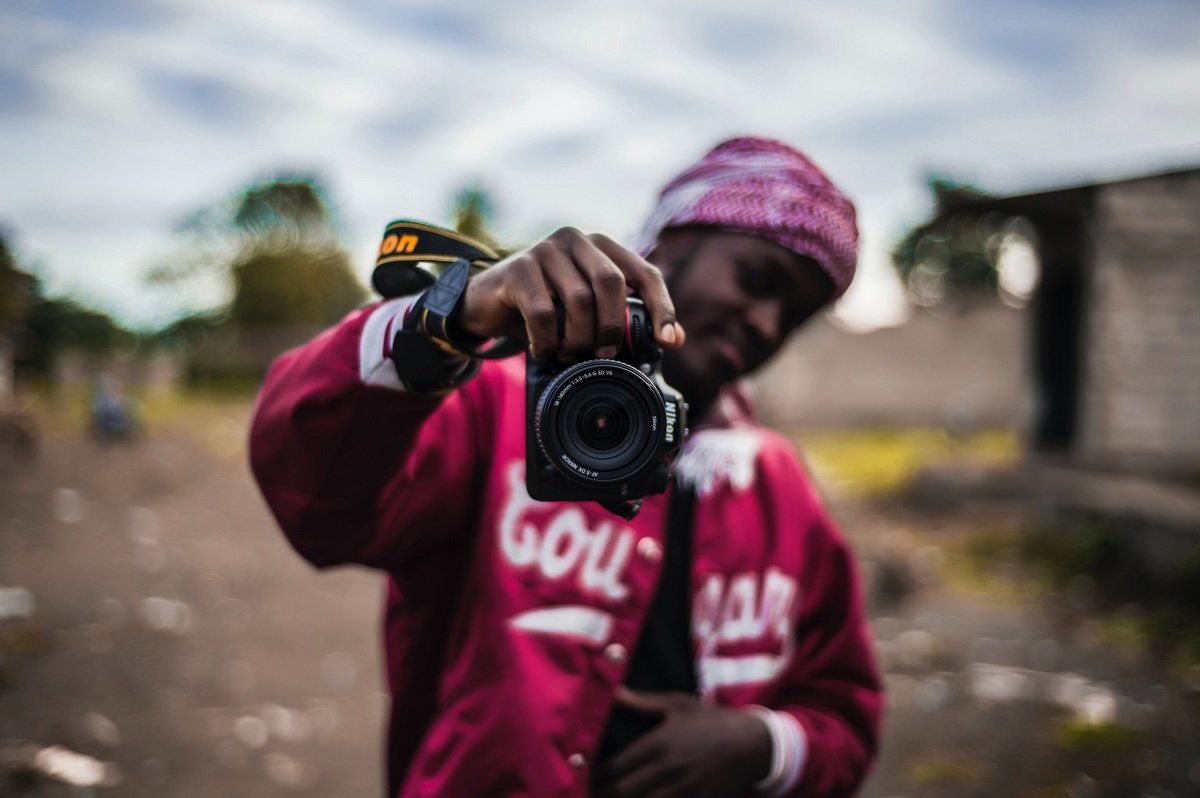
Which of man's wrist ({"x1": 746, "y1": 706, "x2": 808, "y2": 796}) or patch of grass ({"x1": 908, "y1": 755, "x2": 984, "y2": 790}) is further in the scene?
patch of grass ({"x1": 908, "y1": 755, "x2": 984, "y2": 790})

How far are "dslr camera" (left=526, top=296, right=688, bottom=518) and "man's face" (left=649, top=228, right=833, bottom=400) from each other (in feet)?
1.70

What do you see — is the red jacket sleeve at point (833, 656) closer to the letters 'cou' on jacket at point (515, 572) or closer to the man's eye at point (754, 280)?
the letters 'cou' on jacket at point (515, 572)

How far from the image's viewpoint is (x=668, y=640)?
184 cm

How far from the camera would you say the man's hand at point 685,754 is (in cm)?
168

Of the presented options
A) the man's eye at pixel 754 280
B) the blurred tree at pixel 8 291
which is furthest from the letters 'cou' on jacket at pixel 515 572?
the blurred tree at pixel 8 291

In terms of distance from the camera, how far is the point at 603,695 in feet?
5.35

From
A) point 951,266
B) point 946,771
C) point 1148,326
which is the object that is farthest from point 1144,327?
point 951,266

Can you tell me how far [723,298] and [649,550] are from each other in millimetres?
584

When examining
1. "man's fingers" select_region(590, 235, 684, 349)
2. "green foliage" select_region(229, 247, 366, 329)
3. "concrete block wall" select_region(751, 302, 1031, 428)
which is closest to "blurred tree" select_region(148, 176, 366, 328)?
"green foliage" select_region(229, 247, 366, 329)

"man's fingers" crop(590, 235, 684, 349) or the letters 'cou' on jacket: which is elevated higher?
"man's fingers" crop(590, 235, 684, 349)

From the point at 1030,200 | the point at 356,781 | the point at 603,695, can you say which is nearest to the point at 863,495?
the point at 1030,200

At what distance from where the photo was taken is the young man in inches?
52.8

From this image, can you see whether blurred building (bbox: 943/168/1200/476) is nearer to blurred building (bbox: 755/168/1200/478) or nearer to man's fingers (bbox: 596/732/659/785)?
blurred building (bbox: 755/168/1200/478)

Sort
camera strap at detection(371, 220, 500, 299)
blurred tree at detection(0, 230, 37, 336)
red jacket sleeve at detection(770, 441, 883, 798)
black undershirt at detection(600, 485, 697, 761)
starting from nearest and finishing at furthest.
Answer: camera strap at detection(371, 220, 500, 299), black undershirt at detection(600, 485, 697, 761), red jacket sleeve at detection(770, 441, 883, 798), blurred tree at detection(0, 230, 37, 336)
